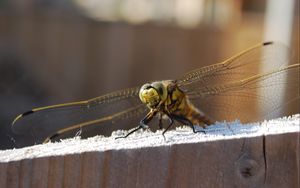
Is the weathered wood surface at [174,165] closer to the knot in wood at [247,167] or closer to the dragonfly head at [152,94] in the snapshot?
the knot in wood at [247,167]

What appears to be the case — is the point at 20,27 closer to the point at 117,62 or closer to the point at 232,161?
the point at 117,62

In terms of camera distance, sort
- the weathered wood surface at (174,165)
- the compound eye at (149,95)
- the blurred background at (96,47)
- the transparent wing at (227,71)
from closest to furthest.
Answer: the weathered wood surface at (174,165) → the compound eye at (149,95) → the transparent wing at (227,71) → the blurred background at (96,47)

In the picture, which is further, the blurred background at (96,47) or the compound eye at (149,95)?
the blurred background at (96,47)

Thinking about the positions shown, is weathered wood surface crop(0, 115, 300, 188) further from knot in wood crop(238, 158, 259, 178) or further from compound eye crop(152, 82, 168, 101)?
compound eye crop(152, 82, 168, 101)

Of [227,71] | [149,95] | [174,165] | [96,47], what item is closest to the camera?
[174,165]

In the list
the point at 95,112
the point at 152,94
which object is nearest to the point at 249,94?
the point at 152,94

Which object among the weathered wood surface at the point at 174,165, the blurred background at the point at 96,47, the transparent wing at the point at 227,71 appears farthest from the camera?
the blurred background at the point at 96,47

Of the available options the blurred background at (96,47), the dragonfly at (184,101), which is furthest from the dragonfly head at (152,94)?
the blurred background at (96,47)

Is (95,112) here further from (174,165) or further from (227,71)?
(174,165)
